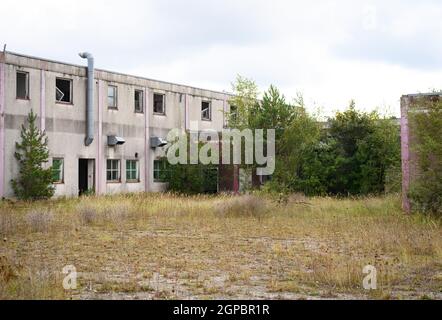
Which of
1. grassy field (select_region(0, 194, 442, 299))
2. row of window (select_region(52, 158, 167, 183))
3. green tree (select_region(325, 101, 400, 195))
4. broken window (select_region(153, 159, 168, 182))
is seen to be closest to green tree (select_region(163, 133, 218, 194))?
broken window (select_region(153, 159, 168, 182))

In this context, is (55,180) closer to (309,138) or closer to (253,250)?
(309,138)

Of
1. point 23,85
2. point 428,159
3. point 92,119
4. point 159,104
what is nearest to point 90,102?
point 92,119

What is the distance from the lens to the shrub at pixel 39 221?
17734 millimetres

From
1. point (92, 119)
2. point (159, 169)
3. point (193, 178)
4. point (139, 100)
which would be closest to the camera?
point (92, 119)

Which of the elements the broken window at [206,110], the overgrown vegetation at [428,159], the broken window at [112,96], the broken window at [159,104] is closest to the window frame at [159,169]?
the broken window at [159,104]

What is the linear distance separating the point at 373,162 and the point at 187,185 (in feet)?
34.3

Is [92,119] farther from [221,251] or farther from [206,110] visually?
[221,251]

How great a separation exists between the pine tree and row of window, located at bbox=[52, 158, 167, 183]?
1433 millimetres

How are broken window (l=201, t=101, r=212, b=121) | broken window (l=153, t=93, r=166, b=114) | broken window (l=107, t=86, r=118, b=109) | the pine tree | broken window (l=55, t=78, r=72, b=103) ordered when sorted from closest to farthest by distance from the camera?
the pine tree → broken window (l=55, t=78, r=72, b=103) → broken window (l=107, t=86, r=118, b=109) → broken window (l=153, t=93, r=166, b=114) → broken window (l=201, t=101, r=212, b=121)

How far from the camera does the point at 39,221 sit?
18.1 meters

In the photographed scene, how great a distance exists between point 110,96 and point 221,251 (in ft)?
72.9

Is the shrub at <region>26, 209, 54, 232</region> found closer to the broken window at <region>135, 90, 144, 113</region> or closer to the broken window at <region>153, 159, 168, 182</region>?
the broken window at <region>135, 90, 144, 113</region>

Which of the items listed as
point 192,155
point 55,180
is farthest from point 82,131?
point 192,155

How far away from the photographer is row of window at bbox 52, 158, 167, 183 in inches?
1217
